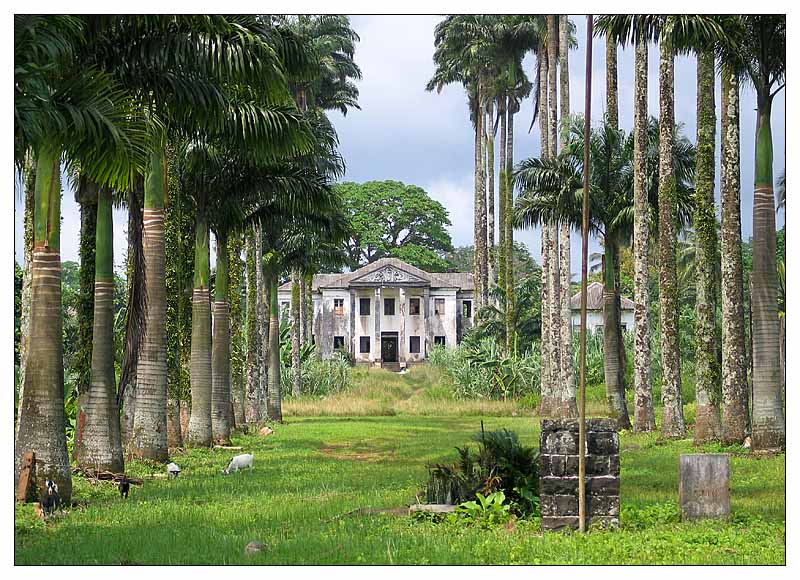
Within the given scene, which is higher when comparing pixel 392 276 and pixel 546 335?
pixel 392 276

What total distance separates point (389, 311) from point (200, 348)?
1417 cm

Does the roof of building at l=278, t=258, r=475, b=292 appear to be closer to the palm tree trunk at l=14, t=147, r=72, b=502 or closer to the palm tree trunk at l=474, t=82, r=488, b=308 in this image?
the palm tree trunk at l=474, t=82, r=488, b=308

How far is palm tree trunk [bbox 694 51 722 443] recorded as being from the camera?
723 inches

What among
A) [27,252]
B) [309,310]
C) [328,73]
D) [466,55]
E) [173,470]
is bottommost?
[173,470]

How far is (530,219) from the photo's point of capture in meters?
25.9

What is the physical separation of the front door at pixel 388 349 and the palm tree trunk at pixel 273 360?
10.9 feet

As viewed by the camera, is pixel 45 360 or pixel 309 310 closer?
pixel 45 360

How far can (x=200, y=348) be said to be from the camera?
20484 millimetres

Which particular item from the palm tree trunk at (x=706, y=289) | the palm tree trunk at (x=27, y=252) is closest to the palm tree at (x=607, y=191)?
the palm tree trunk at (x=706, y=289)

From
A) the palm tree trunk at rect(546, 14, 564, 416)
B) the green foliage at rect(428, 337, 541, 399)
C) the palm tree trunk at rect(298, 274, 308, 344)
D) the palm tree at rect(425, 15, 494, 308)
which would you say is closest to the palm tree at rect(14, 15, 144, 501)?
the palm tree trunk at rect(546, 14, 564, 416)

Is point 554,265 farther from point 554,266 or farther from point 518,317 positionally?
point 518,317

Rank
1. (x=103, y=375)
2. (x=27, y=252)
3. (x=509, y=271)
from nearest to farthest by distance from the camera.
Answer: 1. (x=27, y=252)
2. (x=103, y=375)
3. (x=509, y=271)

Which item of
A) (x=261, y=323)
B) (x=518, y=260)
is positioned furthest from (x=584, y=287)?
(x=518, y=260)

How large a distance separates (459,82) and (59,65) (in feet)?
95.5
